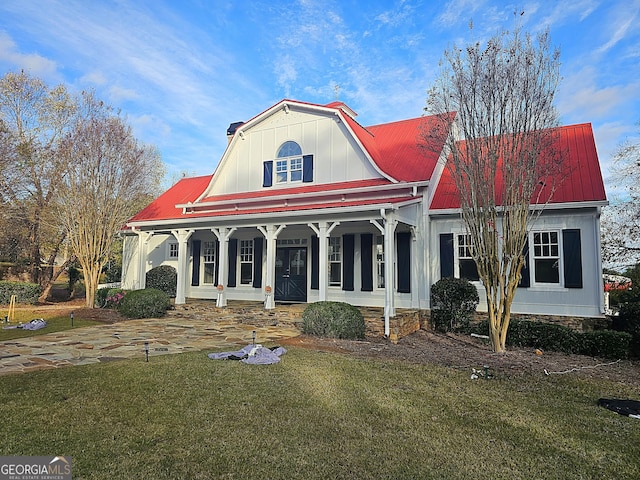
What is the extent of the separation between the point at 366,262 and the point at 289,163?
4.85 m

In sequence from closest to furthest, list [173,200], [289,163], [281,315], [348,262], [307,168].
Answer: [281,315] < [348,262] < [307,168] < [289,163] < [173,200]

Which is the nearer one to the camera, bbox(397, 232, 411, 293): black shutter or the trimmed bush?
bbox(397, 232, 411, 293): black shutter

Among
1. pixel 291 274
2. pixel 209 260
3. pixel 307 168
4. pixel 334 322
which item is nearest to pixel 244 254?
pixel 209 260

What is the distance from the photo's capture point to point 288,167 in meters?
15.3

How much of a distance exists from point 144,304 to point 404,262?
8617 millimetres

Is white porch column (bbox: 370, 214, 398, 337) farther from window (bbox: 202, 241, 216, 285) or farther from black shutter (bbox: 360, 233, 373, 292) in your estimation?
window (bbox: 202, 241, 216, 285)

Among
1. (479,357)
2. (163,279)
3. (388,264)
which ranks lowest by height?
(479,357)

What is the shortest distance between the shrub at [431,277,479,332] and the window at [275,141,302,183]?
6461 millimetres

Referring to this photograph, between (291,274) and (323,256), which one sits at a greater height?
(323,256)

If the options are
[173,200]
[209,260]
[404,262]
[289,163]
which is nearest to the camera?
[404,262]

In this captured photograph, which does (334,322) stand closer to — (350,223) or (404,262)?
(404,262)

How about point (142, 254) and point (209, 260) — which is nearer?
point (142, 254)

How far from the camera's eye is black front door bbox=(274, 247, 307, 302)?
48.8 feet

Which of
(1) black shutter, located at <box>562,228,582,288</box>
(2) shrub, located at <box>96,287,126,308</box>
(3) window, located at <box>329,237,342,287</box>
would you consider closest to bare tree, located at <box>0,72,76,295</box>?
(2) shrub, located at <box>96,287,126,308</box>
